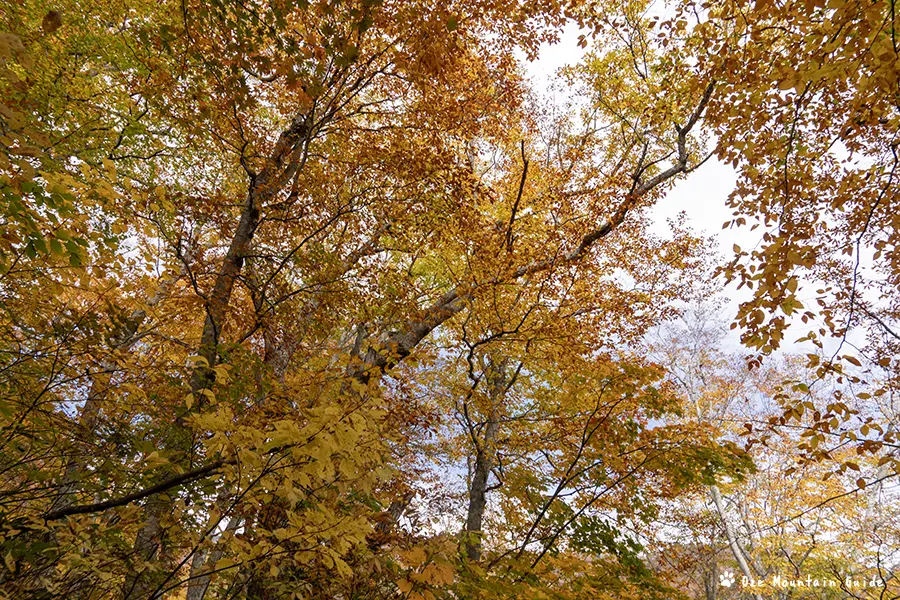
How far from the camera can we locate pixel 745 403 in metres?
16.3

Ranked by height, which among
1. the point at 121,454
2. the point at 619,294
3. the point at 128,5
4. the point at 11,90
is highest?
the point at 128,5

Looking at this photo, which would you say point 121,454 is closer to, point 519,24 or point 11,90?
point 11,90

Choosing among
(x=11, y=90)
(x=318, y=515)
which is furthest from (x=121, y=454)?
(x=11, y=90)

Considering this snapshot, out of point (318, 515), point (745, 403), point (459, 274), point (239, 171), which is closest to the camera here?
point (318, 515)

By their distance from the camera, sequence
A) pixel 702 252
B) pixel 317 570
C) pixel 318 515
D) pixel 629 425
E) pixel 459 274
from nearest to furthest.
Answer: pixel 318 515
pixel 317 570
pixel 629 425
pixel 459 274
pixel 702 252

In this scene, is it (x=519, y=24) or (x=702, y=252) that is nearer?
(x=519, y=24)

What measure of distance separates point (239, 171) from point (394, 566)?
815 centimetres

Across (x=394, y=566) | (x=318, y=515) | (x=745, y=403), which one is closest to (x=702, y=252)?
(x=745, y=403)

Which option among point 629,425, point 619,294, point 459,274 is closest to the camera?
point 629,425

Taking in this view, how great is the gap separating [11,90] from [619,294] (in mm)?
10375

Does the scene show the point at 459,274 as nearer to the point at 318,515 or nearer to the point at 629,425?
the point at 629,425

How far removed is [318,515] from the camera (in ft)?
8.52

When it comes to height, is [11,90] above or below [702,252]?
below

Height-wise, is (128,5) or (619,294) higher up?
(128,5)
